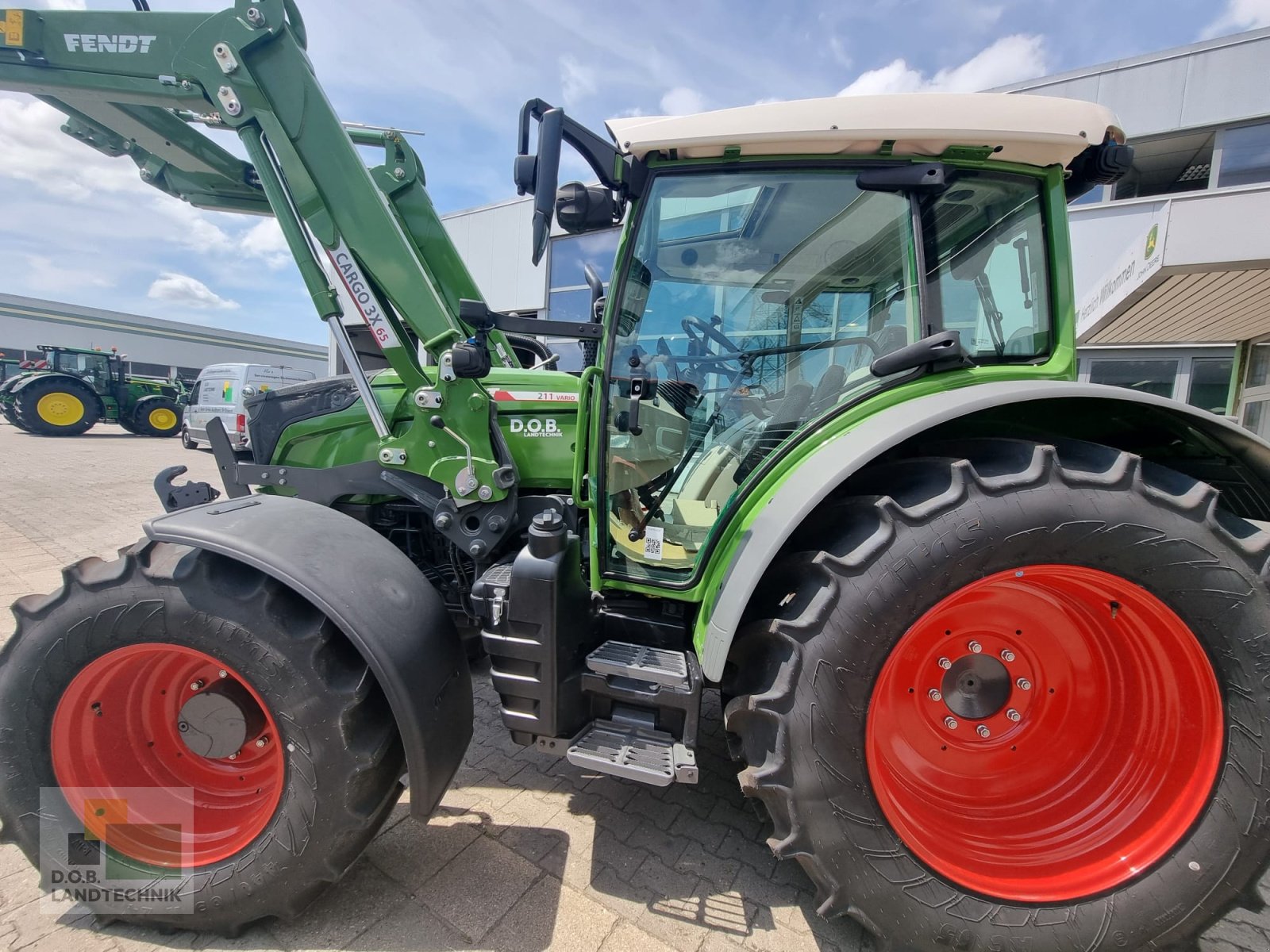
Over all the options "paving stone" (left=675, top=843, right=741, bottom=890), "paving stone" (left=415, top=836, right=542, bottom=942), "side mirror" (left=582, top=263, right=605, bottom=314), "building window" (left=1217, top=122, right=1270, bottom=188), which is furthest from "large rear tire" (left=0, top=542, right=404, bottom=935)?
"building window" (left=1217, top=122, right=1270, bottom=188)

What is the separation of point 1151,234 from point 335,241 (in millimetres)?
6107

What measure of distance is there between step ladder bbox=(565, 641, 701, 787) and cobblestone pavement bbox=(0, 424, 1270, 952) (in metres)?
0.39

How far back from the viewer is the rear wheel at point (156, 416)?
15742 millimetres

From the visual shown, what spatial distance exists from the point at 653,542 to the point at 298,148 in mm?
1943

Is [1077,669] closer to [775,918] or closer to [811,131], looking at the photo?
[775,918]

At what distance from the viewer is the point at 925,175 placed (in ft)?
5.30

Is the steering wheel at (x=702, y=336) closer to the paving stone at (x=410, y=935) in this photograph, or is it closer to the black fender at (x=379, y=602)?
the black fender at (x=379, y=602)

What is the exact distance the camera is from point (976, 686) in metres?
1.68

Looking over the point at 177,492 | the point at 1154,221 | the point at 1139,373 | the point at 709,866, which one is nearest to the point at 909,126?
the point at 709,866

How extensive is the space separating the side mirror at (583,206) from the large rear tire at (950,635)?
1.07 m

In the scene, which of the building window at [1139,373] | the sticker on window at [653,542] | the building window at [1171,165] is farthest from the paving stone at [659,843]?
the building window at [1171,165]

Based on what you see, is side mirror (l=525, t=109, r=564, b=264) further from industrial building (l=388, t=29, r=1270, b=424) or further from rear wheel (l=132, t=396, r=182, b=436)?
rear wheel (l=132, t=396, r=182, b=436)

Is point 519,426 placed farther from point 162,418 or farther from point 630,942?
point 162,418

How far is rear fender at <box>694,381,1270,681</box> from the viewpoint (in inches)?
58.6
